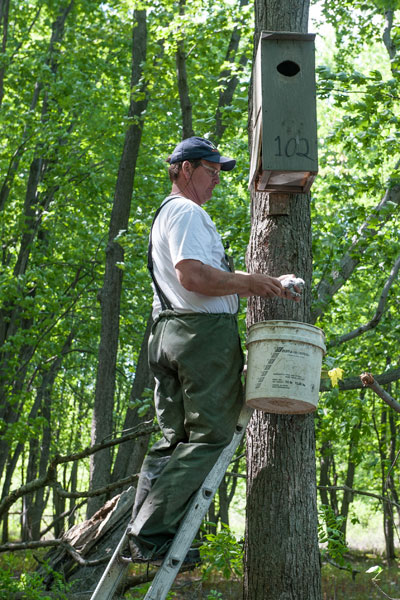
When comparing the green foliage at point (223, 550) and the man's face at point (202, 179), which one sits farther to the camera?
the green foliage at point (223, 550)

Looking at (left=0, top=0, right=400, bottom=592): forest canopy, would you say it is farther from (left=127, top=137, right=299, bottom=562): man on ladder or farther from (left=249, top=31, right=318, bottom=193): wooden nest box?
(left=249, top=31, right=318, bottom=193): wooden nest box

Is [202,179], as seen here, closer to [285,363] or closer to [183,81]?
[285,363]

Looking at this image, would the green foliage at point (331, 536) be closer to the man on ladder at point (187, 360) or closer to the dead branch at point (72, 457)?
the dead branch at point (72, 457)

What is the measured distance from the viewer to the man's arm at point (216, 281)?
2.87 metres

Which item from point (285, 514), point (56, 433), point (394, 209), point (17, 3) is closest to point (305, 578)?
point (285, 514)

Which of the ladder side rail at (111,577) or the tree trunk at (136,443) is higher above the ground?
the tree trunk at (136,443)

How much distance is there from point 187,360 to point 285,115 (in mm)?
1458

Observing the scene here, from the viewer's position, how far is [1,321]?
11.3 metres

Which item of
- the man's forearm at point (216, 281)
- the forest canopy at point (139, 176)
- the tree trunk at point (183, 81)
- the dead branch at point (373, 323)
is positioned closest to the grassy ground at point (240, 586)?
the forest canopy at point (139, 176)

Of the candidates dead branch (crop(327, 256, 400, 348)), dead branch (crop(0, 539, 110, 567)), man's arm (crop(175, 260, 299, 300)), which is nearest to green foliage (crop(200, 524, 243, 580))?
dead branch (crop(0, 539, 110, 567))

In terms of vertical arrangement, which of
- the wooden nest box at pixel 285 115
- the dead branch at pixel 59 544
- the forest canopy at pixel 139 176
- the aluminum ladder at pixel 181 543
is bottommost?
the dead branch at pixel 59 544

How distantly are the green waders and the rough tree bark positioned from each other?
1.34ft

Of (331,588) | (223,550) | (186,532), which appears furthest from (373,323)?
(331,588)

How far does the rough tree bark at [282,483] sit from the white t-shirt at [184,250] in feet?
1.57
